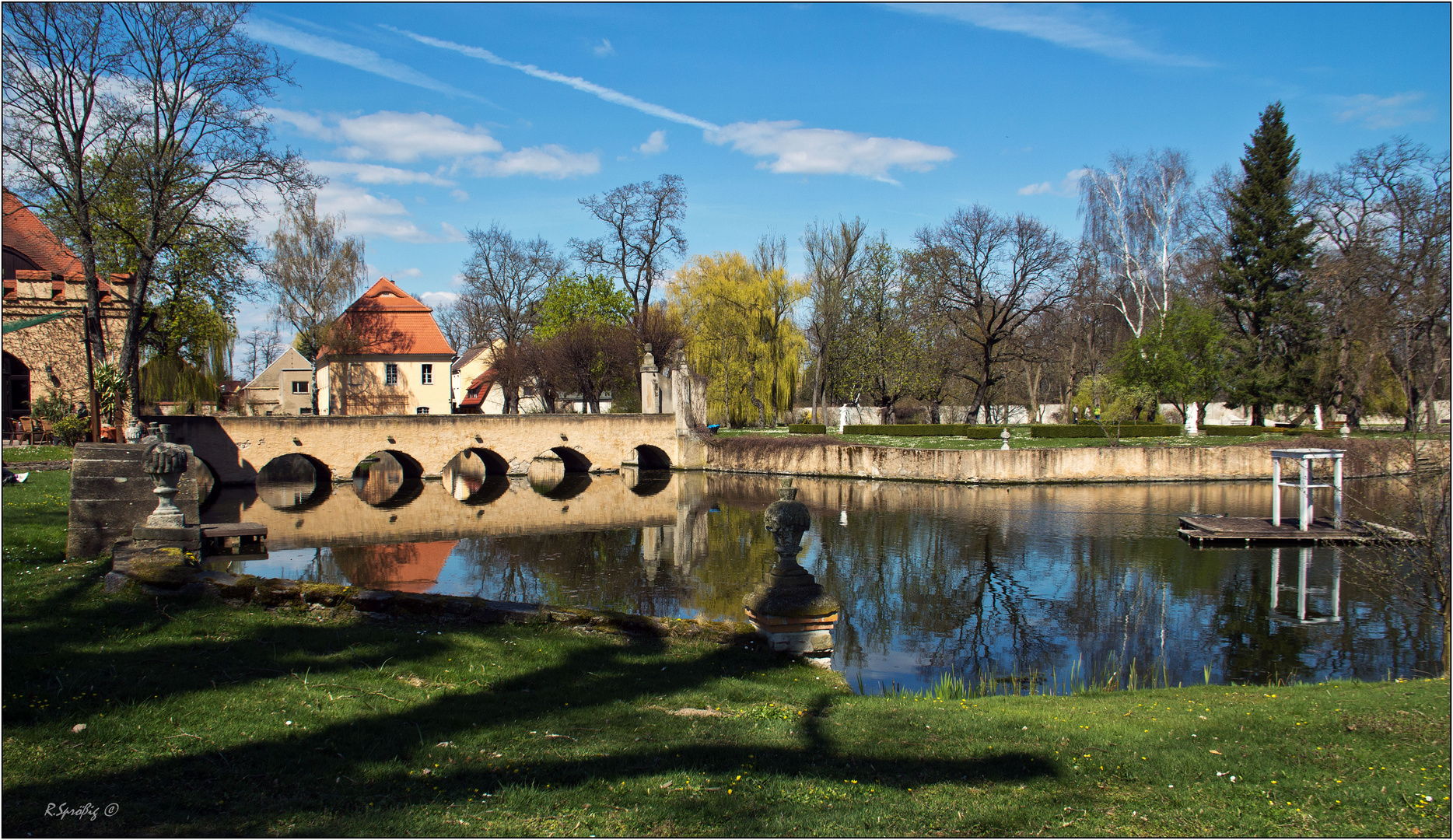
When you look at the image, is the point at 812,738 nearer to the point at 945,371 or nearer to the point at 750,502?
the point at 750,502

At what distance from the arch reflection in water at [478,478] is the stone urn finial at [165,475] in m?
18.5

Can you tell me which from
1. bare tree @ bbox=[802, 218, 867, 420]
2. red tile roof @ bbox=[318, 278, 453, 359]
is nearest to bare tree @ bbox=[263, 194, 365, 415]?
red tile roof @ bbox=[318, 278, 453, 359]

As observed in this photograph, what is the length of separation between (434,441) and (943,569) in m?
22.5

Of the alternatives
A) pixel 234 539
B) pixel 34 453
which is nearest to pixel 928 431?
pixel 234 539

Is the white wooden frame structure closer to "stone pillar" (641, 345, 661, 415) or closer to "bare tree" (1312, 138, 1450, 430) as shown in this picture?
"bare tree" (1312, 138, 1450, 430)

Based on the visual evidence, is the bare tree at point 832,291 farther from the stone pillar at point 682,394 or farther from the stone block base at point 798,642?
the stone block base at point 798,642

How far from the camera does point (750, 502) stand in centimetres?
2656

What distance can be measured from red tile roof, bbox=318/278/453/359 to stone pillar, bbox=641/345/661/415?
1275cm

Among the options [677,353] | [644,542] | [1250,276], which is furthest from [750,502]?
[1250,276]

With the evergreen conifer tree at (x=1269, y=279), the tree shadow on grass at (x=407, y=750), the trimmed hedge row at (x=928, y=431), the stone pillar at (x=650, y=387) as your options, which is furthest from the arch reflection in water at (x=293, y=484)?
the evergreen conifer tree at (x=1269, y=279)

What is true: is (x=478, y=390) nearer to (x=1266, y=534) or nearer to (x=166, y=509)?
(x=1266, y=534)

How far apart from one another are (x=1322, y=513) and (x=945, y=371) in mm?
22880

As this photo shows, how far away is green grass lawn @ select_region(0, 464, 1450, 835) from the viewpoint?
3.78m

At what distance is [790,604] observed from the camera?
7.79 m
